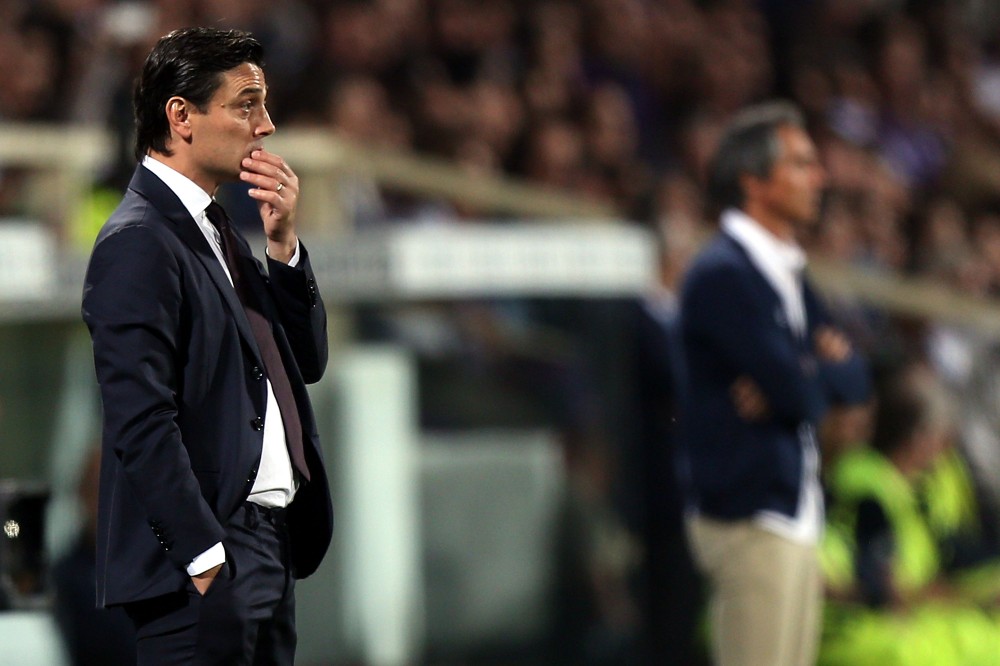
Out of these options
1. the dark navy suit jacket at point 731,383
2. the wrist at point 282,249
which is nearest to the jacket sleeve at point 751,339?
the dark navy suit jacket at point 731,383

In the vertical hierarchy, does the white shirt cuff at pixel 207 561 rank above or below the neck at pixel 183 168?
below

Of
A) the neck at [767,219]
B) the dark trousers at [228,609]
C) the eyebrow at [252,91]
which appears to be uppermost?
the eyebrow at [252,91]

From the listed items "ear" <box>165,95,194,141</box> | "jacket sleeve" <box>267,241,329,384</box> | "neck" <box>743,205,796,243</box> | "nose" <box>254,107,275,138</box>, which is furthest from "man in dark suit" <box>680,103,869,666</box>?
"ear" <box>165,95,194,141</box>

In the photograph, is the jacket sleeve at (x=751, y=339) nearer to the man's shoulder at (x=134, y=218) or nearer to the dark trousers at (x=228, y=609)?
the dark trousers at (x=228, y=609)

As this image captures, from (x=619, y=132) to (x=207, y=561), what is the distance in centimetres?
756

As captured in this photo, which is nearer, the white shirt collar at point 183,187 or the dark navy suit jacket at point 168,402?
the dark navy suit jacket at point 168,402

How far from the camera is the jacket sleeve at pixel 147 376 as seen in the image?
2674 mm

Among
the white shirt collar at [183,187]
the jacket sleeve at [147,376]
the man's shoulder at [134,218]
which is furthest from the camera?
the white shirt collar at [183,187]

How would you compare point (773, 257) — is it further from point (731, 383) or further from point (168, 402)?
point (168, 402)

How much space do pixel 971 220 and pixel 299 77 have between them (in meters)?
5.10

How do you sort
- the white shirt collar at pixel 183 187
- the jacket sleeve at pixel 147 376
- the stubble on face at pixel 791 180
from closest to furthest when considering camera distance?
the jacket sleeve at pixel 147 376
the white shirt collar at pixel 183 187
the stubble on face at pixel 791 180

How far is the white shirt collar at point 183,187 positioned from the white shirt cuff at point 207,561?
1.89ft

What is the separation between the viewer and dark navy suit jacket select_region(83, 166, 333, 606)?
268 centimetres

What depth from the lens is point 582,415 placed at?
6711 mm
